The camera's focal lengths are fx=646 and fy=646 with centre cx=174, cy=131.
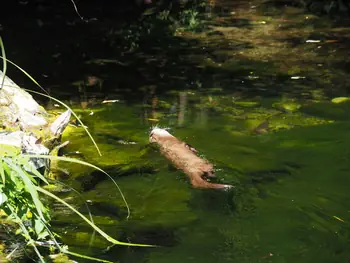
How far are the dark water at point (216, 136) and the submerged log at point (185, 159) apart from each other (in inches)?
2.5

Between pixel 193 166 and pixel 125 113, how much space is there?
1294mm

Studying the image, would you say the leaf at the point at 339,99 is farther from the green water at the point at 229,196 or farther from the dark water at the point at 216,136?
the green water at the point at 229,196

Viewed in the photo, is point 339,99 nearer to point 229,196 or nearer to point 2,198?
point 229,196

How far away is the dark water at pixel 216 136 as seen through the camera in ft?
9.20

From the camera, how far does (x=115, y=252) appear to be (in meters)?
2.65

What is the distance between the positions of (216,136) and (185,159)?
529 mm

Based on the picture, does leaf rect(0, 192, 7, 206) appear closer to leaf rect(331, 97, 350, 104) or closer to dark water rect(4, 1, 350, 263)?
dark water rect(4, 1, 350, 263)

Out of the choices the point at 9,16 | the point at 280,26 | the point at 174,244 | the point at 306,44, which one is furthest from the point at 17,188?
the point at 9,16

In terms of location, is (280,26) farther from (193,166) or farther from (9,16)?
(193,166)

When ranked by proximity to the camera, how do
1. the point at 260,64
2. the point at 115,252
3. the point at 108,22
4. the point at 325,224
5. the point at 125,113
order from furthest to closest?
1. the point at 108,22
2. the point at 260,64
3. the point at 125,113
4. the point at 325,224
5. the point at 115,252

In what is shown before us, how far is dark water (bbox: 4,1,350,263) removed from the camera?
2803 millimetres

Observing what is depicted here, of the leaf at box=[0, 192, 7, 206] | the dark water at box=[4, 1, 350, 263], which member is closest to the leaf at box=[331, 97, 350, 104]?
the dark water at box=[4, 1, 350, 263]

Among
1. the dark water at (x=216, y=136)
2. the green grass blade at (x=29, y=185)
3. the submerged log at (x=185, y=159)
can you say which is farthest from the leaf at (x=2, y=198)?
the submerged log at (x=185, y=159)

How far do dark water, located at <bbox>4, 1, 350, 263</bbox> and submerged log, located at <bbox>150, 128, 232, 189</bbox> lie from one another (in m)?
0.06
